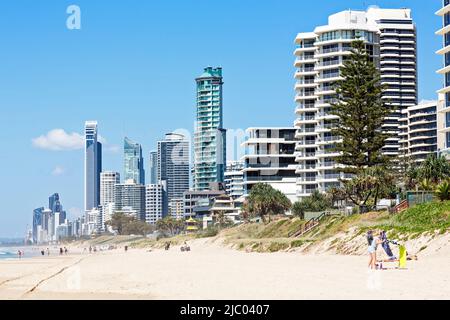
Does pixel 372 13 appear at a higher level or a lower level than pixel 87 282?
higher

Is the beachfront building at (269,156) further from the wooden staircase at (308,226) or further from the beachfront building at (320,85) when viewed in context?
the wooden staircase at (308,226)

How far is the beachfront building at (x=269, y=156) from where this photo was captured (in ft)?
435

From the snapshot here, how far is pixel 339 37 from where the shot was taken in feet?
382

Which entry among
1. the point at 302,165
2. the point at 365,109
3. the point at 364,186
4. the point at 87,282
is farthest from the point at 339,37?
the point at 87,282

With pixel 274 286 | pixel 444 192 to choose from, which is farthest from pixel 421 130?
pixel 274 286

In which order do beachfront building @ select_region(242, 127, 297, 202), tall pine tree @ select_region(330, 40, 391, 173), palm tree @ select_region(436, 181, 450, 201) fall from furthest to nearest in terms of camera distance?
beachfront building @ select_region(242, 127, 297, 202), tall pine tree @ select_region(330, 40, 391, 173), palm tree @ select_region(436, 181, 450, 201)

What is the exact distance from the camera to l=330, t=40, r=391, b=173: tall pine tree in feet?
245

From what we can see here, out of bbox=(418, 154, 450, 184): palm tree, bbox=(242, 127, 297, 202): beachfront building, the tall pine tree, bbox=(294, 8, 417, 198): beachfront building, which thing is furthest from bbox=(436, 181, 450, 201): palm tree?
bbox=(242, 127, 297, 202): beachfront building

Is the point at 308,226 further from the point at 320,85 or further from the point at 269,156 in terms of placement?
the point at 269,156

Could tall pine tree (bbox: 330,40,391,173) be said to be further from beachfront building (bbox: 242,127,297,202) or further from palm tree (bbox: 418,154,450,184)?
beachfront building (bbox: 242,127,297,202)

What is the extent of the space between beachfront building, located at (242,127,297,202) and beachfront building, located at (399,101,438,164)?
30956 mm
